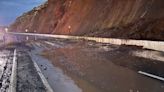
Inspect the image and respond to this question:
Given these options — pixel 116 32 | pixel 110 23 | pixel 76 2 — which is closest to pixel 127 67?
pixel 116 32

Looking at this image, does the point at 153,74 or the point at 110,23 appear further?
the point at 110,23

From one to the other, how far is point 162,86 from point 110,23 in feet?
141

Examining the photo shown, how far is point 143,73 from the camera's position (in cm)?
1642

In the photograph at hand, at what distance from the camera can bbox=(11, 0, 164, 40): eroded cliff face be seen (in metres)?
35.8

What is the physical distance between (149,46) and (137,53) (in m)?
2.23

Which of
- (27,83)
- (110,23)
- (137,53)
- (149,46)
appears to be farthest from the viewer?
(110,23)

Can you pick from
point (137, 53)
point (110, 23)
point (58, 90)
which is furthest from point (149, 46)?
point (110, 23)

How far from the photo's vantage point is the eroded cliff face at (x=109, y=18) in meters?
35.8

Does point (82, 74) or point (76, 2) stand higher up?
point (76, 2)

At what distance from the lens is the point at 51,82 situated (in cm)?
1531

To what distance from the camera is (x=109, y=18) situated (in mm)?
58000

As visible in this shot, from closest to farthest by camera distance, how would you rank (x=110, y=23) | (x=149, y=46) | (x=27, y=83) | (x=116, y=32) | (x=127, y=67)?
(x=27, y=83) < (x=127, y=67) < (x=149, y=46) < (x=116, y=32) < (x=110, y=23)

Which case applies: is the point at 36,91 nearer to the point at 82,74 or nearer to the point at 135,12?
the point at 82,74

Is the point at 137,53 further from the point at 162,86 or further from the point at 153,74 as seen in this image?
the point at 162,86
